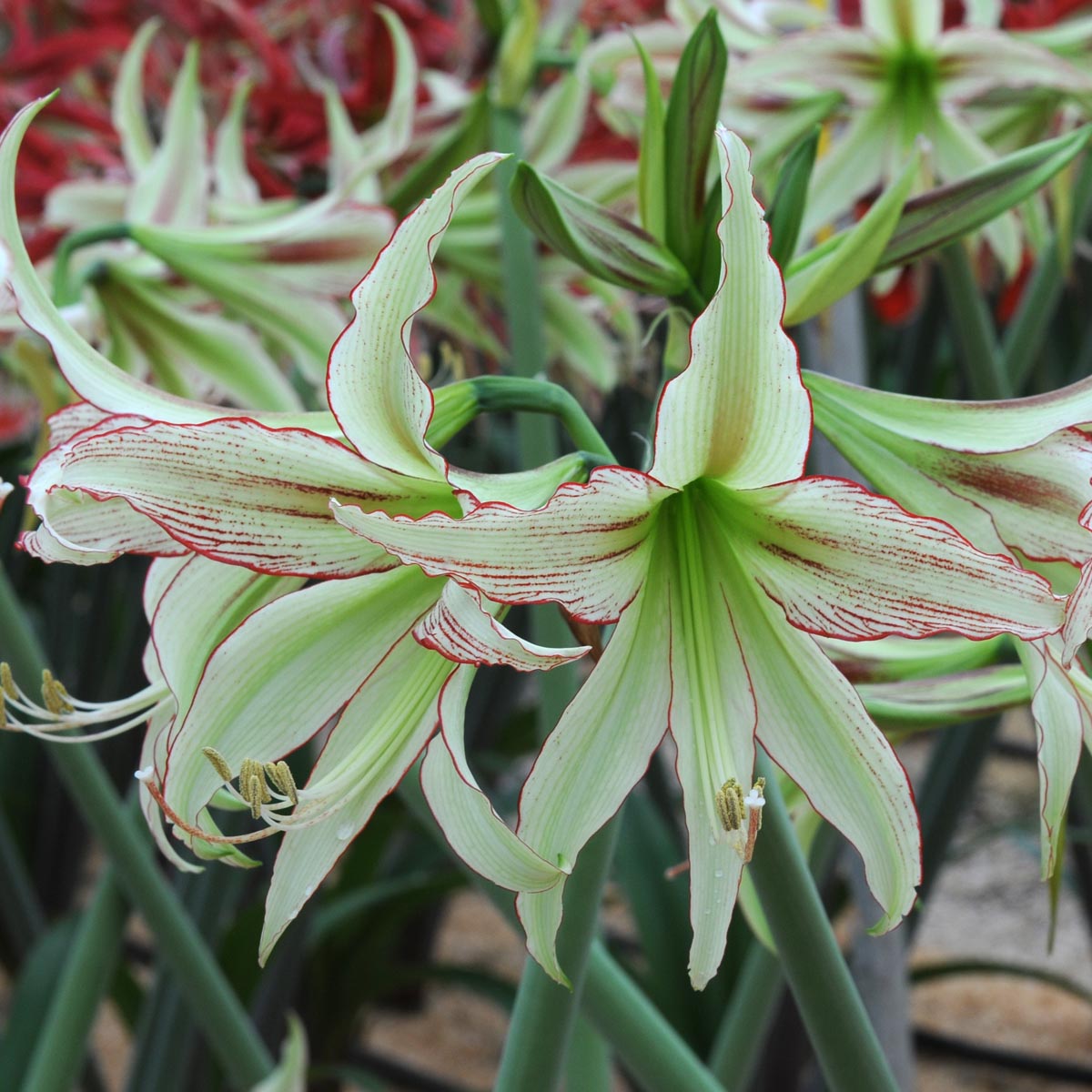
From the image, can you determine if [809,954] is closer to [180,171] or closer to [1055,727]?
[1055,727]

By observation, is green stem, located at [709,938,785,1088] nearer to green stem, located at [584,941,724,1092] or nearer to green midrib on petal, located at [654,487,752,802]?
green stem, located at [584,941,724,1092]

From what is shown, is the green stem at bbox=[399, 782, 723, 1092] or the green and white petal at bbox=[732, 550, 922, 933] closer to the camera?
the green and white petal at bbox=[732, 550, 922, 933]

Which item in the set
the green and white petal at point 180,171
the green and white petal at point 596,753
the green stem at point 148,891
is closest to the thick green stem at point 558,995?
the green and white petal at point 596,753

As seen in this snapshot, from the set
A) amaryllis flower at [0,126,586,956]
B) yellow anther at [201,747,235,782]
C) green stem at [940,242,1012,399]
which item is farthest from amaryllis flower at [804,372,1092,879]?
green stem at [940,242,1012,399]

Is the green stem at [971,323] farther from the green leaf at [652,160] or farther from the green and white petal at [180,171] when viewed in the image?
the green and white petal at [180,171]

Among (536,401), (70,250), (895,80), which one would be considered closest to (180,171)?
(70,250)

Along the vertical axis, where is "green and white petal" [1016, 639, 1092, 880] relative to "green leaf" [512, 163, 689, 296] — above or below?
below
